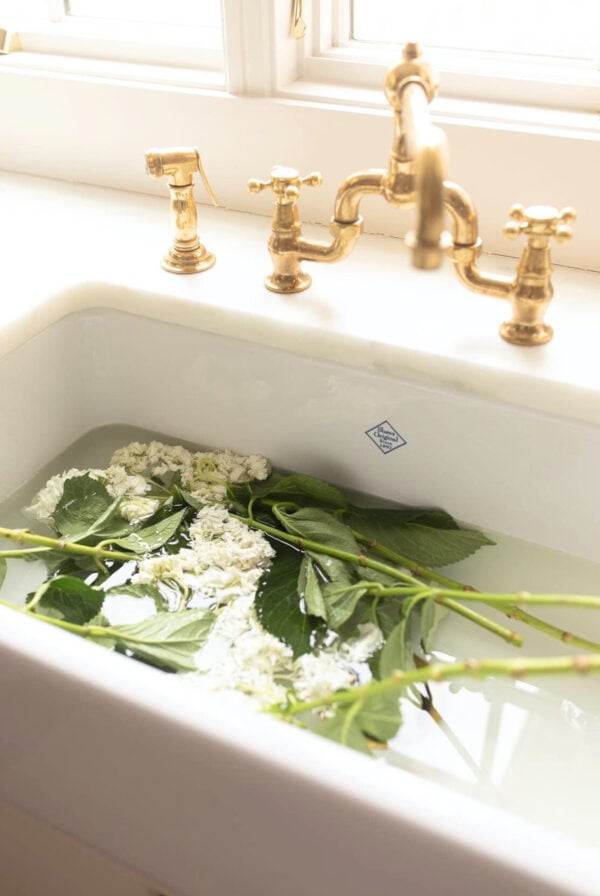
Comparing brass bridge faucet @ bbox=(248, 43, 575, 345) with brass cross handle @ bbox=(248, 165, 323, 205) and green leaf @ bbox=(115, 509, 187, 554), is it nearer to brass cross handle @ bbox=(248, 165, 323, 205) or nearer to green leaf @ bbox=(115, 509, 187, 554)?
brass cross handle @ bbox=(248, 165, 323, 205)

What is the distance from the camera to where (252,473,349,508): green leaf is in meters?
0.90

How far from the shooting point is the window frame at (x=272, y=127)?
94 centimetres

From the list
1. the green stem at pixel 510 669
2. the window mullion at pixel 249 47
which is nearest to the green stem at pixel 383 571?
the green stem at pixel 510 669

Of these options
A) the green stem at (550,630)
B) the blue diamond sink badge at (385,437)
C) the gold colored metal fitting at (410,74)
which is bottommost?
the green stem at (550,630)

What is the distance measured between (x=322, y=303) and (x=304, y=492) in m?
0.20

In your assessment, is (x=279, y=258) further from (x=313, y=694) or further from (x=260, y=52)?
(x=313, y=694)

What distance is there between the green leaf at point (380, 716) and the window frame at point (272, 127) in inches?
22.4

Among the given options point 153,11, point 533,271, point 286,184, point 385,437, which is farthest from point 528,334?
point 153,11

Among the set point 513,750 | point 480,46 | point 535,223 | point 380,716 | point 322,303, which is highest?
point 480,46

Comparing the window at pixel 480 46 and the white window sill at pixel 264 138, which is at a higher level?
the window at pixel 480 46

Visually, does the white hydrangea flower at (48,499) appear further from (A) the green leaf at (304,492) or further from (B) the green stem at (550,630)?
(B) the green stem at (550,630)

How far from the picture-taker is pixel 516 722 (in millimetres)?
758

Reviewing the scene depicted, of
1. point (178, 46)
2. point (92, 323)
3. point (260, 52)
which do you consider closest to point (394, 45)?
point (260, 52)

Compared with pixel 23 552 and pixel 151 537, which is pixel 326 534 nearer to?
pixel 151 537
